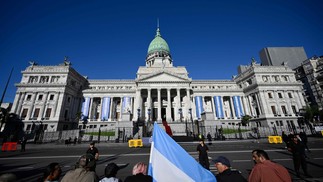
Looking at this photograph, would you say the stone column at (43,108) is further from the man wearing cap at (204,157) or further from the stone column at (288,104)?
the stone column at (288,104)

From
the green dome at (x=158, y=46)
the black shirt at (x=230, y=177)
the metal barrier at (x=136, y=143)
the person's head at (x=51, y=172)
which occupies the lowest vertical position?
the metal barrier at (x=136, y=143)

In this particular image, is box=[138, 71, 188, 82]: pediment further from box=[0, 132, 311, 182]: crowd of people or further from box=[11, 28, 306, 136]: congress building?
box=[0, 132, 311, 182]: crowd of people

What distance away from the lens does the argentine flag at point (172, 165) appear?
2535 mm

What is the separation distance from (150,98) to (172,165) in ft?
119

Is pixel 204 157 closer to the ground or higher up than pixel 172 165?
closer to the ground

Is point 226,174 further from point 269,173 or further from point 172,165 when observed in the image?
point 172,165

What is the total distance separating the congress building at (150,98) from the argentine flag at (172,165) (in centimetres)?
2777

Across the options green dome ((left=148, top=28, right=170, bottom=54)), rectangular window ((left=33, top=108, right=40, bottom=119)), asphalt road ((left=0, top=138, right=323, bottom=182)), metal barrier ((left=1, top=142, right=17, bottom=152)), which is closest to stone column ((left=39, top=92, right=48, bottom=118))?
rectangular window ((left=33, top=108, right=40, bottom=119))

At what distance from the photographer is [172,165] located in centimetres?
266

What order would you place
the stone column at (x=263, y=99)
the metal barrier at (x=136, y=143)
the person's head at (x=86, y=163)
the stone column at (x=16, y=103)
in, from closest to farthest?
the person's head at (x=86, y=163) → the metal barrier at (x=136, y=143) → the stone column at (x=16, y=103) → the stone column at (x=263, y=99)

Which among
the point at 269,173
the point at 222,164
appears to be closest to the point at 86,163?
the point at 222,164

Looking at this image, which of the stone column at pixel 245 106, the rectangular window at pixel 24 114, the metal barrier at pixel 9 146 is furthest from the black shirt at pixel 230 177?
the stone column at pixel 245 106

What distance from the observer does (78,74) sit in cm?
4516

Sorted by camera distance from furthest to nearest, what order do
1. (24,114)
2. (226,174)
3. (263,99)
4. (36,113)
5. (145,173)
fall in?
1. (263,99)
2. (36,113)
3. (24,114)
4. (226,174)
5. (145,173)
